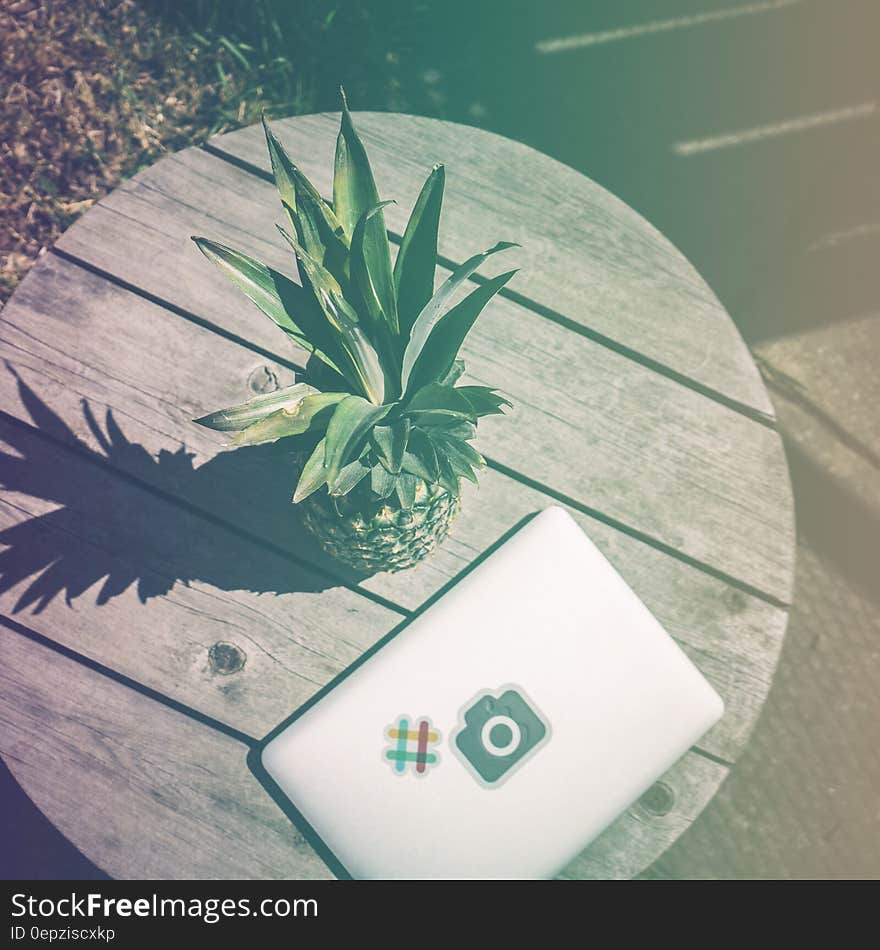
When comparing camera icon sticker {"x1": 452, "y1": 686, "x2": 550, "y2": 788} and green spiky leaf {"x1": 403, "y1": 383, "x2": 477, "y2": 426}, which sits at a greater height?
green spiky leaf {"x1": 403, "y1": 383, "x2": 477, "y2": 426}

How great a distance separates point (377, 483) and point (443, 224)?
0.64 m

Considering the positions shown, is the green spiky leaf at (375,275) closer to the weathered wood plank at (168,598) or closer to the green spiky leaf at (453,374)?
the green spiky leaf at (453,374)

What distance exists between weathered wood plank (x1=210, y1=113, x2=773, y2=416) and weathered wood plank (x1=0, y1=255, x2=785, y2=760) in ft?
1.19

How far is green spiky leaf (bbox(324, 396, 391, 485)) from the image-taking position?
93cm

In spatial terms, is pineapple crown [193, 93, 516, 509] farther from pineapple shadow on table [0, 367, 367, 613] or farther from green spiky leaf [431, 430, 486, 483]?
pineapple shadow on table [0, 367, 367, 613]

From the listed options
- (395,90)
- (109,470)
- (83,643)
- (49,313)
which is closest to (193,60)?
(395,90)

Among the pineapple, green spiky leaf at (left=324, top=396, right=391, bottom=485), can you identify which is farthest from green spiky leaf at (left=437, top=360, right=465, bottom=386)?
green spiky leaf at (left=324, top=396, right=391, bottom=485)

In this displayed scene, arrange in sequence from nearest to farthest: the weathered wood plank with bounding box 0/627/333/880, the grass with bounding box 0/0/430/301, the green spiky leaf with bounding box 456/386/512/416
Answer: the green spiky leaf with bounding box 456/386/512/416
the weathered wood plank with bounding box 0/627/333/880
the grass with bounding box 0/0/430/301

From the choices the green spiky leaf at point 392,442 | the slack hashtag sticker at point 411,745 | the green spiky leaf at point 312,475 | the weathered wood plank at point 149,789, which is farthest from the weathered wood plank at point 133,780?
the green spiky leaf at point 392,442

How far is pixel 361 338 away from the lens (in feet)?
3.08

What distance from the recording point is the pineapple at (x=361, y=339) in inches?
37.0

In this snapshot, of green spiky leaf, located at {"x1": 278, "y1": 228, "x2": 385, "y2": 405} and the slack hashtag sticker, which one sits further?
the slack hashtag sticker

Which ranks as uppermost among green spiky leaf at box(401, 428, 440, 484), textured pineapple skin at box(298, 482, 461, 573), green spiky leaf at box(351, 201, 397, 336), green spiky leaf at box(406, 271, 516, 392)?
green spiky leaf at box(351, 201, 397, 336)

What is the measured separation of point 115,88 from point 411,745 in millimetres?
2044
